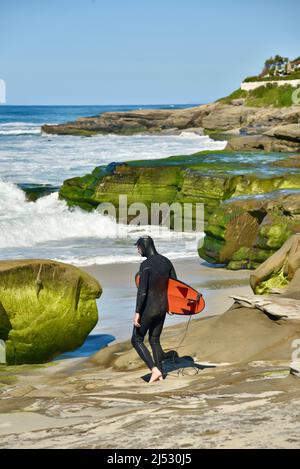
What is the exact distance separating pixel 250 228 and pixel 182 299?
27.5ft

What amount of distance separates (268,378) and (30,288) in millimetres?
3692

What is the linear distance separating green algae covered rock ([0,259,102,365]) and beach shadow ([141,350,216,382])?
1.52m

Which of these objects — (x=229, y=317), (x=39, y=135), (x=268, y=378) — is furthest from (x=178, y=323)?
Answer: (x=39, y=135)

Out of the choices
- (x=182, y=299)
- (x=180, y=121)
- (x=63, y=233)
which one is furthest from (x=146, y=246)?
(x=180, y=121)

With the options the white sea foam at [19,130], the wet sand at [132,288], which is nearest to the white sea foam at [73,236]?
the wet sand at [132,288]

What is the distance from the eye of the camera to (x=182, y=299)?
898cm

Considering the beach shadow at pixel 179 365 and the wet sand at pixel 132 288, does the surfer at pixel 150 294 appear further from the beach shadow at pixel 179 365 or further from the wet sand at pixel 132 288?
the wet sand at pixel 132 288

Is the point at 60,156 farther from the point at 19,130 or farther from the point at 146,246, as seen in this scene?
the point at 19,130

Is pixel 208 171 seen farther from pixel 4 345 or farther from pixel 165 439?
pixel 165 439

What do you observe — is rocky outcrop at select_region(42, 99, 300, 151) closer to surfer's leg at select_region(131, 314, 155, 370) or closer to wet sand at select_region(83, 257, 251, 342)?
wet sand at select_region(83, 257, 251, 342)

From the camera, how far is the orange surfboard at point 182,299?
8.93 m

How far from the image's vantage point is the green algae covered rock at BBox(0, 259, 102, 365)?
34.7 ft

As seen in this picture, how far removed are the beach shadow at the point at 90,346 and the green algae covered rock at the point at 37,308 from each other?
13 cm

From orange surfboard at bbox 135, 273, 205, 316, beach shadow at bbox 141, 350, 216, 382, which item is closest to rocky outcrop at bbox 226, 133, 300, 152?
beach shadow at bbox 141, 350, 216, 382
